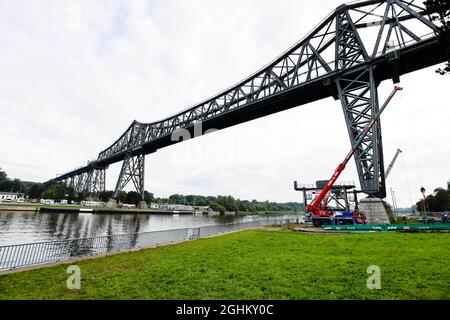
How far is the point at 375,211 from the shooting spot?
1855 cm

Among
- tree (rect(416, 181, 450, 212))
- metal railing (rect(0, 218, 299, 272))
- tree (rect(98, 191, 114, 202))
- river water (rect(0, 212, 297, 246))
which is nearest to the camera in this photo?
metal railing (rect(0, 218, 299, 272))

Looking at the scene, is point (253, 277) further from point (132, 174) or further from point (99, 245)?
point (132, 174)

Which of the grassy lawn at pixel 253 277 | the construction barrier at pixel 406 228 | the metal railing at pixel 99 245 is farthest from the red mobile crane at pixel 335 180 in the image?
the grassy lawn at pixel 253 277

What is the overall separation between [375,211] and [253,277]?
16369mm

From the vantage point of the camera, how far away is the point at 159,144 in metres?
65.6

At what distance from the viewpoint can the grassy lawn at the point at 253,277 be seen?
552 centimetres

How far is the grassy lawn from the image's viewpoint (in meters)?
5.52

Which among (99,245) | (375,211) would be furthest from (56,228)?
(375,211)

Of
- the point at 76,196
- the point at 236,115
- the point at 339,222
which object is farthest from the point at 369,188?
the point at 76,196

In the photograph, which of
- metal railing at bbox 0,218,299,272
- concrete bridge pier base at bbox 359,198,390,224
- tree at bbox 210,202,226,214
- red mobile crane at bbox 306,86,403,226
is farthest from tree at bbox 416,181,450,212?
tree at bbox 210,202,226,214

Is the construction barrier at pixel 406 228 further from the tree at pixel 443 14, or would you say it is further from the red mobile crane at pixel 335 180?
the tree at pixel 443 14

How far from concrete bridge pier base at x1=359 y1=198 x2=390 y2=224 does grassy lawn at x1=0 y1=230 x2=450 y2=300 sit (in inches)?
345

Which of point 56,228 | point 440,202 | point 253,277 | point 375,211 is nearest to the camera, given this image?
point 253,277

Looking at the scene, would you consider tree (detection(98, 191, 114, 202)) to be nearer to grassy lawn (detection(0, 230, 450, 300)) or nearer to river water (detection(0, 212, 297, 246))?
river water (detection(0, 212, 297, 246))
